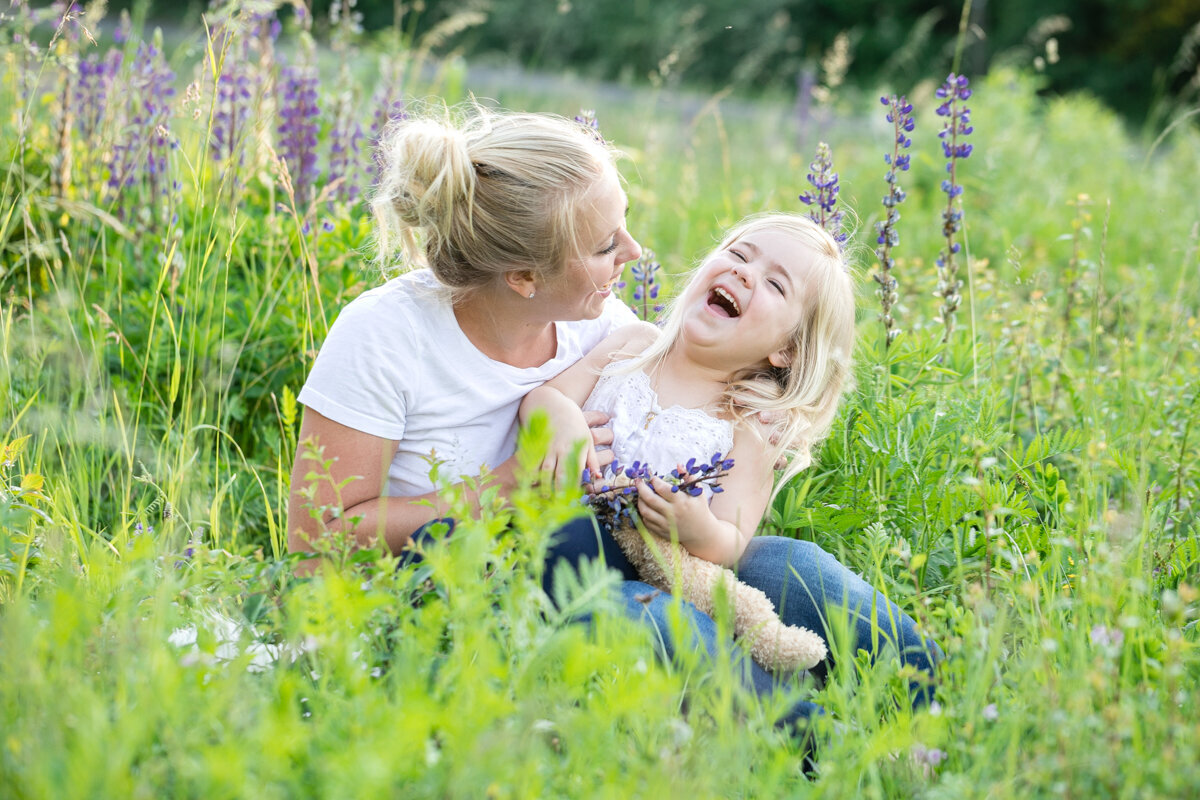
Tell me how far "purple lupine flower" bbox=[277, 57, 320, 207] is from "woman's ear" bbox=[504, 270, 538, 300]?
1451 millimetres

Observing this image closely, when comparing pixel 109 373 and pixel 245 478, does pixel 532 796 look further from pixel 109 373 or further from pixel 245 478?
pixel 109 373

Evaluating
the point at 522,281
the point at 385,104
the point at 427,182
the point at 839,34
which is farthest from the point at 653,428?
the point at 839,34

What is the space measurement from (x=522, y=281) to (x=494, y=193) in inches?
8.0

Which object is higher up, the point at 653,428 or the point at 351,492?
the point at 653,428

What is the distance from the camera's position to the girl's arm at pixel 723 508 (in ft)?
6.77

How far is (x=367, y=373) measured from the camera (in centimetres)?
218

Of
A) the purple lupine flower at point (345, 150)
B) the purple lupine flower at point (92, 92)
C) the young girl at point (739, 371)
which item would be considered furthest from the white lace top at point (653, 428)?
the purple lupine flower at point (92, 92)

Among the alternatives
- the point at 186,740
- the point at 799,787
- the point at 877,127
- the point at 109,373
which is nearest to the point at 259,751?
the point at 186,740

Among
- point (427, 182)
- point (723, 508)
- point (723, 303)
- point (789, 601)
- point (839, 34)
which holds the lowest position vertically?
point (789, 601)

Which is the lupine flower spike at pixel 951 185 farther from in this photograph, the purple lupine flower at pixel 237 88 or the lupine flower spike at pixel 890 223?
the purple lupine flower at pixel 237 88

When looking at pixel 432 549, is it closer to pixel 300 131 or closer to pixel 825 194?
pixel 825 194

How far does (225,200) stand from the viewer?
3422 mm

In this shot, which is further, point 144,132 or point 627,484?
point 144,132

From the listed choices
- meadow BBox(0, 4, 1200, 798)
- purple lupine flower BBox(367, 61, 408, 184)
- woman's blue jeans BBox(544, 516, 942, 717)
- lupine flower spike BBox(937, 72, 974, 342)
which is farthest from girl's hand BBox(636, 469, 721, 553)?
purple lupine flower BBox(367, 61, 408, 184)
